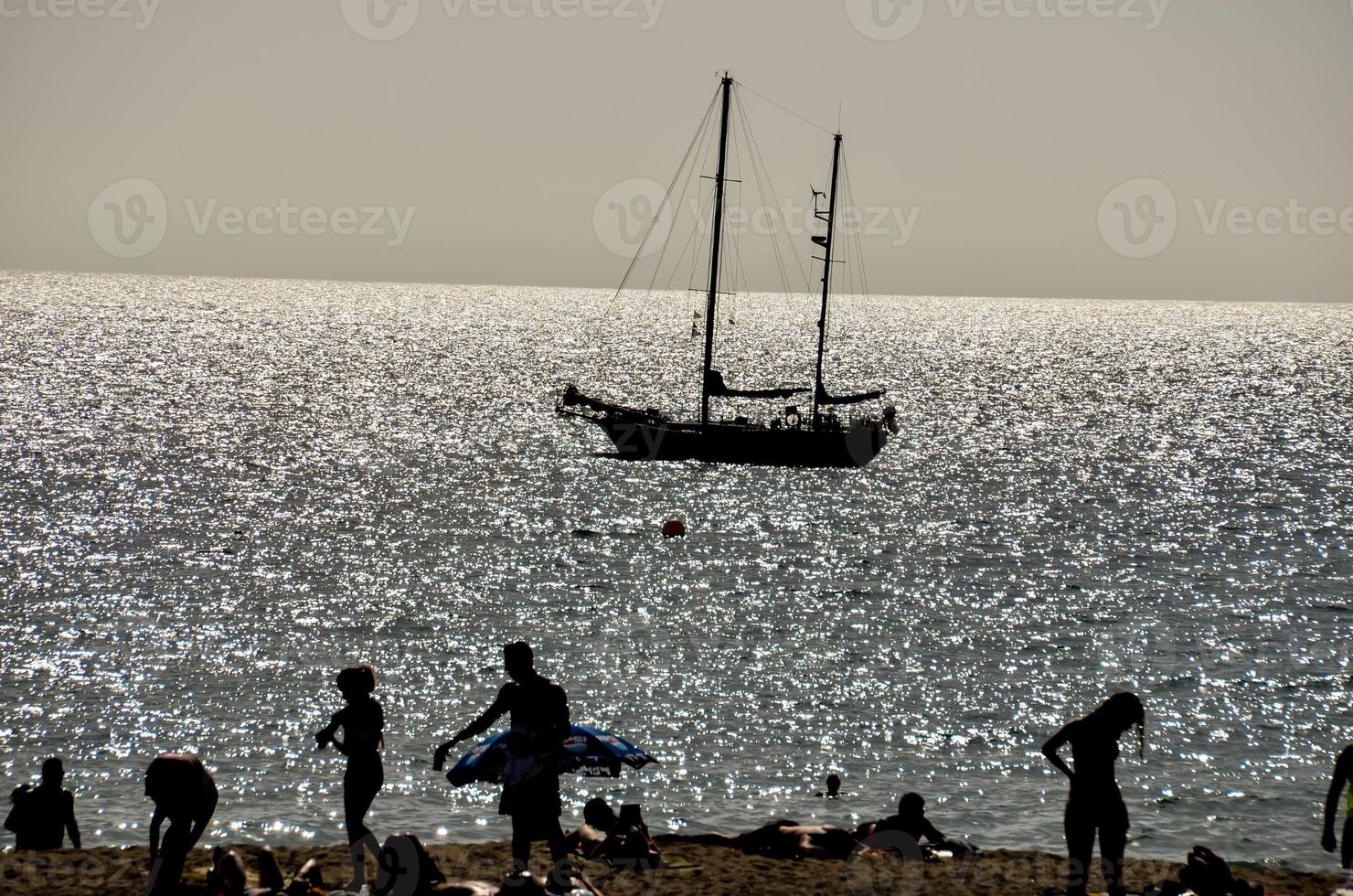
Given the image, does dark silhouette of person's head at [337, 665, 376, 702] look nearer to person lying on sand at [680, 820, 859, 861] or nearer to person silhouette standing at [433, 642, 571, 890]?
person silhouette standing at [433, 642, 571, 890]

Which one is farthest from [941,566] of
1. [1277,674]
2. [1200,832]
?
[1200,832]

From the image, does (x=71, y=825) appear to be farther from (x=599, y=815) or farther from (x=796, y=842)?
(x=796, y=842)

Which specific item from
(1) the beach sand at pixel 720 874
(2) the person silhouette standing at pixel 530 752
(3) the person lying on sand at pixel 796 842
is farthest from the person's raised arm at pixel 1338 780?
(2) the person silhouette standing at pixel 530 752

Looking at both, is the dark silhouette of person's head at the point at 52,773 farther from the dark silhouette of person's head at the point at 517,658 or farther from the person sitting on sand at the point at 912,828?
the person sitting on sand at the point at 912,828

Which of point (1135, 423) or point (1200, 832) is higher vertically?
point (1135, 423)

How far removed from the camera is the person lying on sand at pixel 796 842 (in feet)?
51.9

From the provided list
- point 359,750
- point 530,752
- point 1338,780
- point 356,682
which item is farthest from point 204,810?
point 1338,780

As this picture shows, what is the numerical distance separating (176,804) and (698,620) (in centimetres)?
3116

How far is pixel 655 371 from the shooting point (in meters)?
193

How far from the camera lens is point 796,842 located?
16.0m

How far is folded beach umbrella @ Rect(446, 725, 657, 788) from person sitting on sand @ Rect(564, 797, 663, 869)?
2.81 feet

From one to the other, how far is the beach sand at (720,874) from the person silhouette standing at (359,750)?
6.58ft

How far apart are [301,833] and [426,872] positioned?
1146 cm

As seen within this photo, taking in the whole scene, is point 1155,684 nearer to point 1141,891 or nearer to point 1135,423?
point 1141,891
